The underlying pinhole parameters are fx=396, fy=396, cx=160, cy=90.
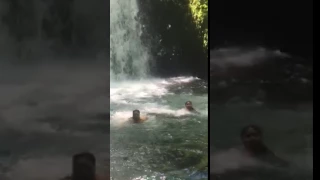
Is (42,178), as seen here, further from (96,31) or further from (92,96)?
(96,31)

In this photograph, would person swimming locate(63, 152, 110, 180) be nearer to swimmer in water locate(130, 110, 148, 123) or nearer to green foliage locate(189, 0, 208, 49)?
swimmer in water locate(130, 110, 148, 123)

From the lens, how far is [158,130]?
3029 mm

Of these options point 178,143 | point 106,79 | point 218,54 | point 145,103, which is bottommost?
point 178,143

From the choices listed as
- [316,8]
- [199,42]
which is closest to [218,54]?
[199,42]

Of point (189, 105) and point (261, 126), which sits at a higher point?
point (189, 105)

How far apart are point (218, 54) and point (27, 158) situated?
163 cm

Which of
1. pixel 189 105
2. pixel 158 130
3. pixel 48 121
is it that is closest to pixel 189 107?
pixel 189 105

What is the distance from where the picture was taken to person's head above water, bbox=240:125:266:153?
9.61 ft

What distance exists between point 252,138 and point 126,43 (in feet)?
3.92

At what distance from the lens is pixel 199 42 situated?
10.0 ft

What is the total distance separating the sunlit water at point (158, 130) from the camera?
118 inches

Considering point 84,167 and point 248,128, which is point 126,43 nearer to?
point 84,167

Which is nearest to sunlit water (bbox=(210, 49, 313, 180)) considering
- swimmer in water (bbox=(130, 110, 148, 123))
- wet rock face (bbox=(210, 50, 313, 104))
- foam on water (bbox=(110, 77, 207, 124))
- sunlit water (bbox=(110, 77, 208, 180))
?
wet rock face (bbox=(210, 50, 313, 104))

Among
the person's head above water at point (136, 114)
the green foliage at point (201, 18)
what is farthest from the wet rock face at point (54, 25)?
the green foliage at point (201, 18)
